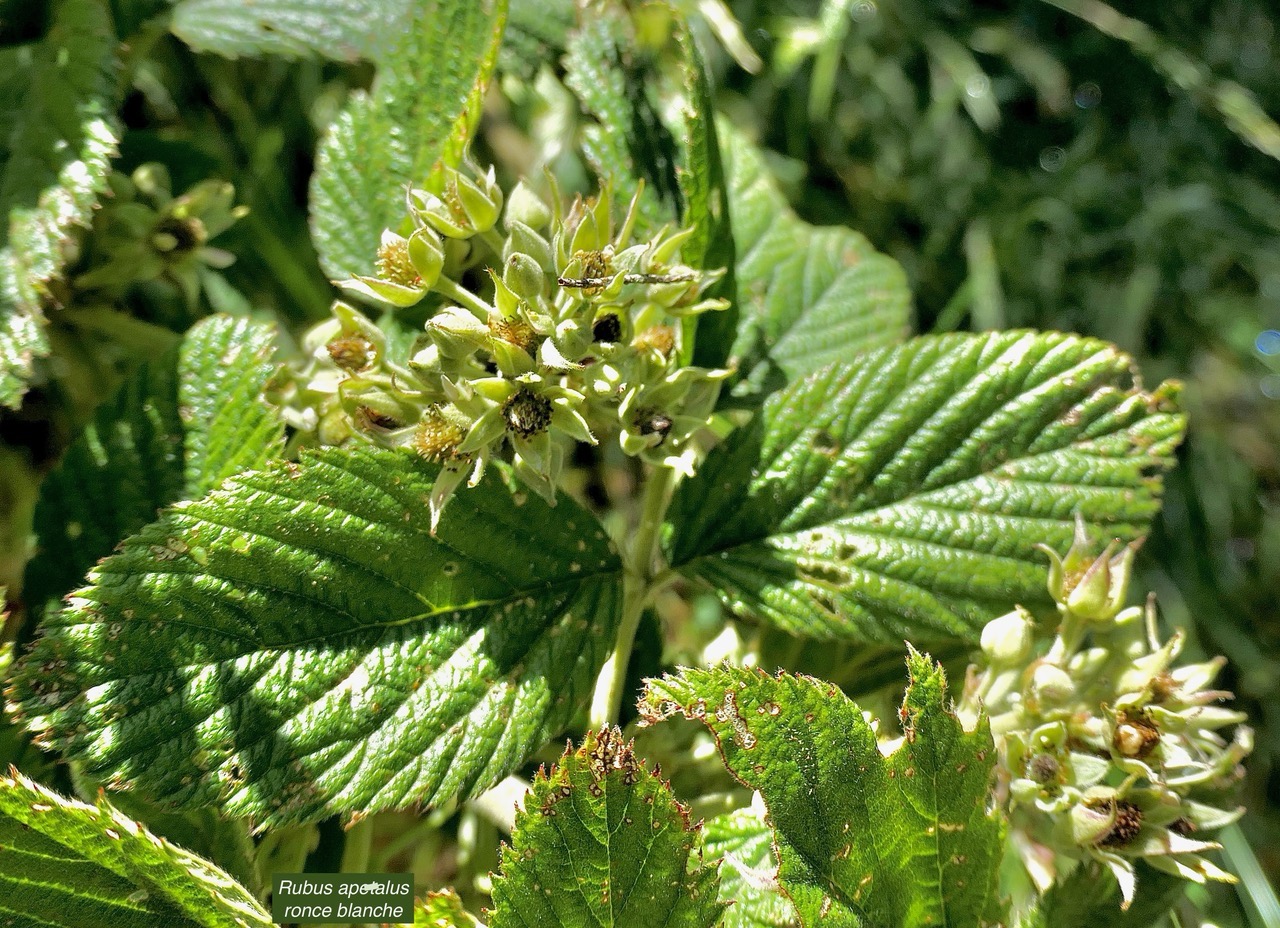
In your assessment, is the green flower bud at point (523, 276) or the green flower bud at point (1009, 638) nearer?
the green flower bud at point (523, 276)

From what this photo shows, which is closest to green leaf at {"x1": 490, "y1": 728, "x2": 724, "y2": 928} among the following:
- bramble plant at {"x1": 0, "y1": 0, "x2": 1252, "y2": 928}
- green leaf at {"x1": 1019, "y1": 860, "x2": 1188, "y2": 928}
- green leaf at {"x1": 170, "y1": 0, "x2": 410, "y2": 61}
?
bramble plant at {"x1": 0, "y1": 0, "x2": 1252, "y2": 928}

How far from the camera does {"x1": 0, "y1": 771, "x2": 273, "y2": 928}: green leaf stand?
665 millimetres

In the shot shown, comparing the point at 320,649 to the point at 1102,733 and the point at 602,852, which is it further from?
the point at 1102,733

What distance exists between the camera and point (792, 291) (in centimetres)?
111

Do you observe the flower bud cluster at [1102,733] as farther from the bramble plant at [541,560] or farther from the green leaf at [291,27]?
the green leaf at [291,27]

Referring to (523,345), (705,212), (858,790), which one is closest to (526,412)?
(523,345)

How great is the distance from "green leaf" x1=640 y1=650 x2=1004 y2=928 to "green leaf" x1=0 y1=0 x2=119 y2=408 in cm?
65

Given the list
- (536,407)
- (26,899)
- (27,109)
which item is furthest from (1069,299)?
(26,899)

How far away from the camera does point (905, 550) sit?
2.89ft

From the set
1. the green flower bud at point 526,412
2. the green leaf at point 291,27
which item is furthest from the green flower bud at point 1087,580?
the green leaf at point 291,27

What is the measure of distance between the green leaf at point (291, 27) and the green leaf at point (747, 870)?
85 centimetres

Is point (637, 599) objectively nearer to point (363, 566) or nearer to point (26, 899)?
point (363, 566)

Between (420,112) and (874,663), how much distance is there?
0.72 metres

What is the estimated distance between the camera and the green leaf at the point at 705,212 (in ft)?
2.80
